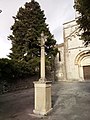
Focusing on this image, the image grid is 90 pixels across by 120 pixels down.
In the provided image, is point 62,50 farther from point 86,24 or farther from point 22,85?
point 86,24

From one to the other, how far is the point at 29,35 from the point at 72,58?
11.0m

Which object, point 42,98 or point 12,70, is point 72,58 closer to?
point 12,70

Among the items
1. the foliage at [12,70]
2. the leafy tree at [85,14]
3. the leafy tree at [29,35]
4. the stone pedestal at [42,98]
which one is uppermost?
the leafy tree at [29,35]

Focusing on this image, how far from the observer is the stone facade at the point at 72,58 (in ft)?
94.5

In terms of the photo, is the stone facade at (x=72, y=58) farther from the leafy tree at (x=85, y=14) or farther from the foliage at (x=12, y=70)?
the leafy tree at (x=85, y=14)

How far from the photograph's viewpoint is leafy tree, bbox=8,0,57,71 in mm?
21312

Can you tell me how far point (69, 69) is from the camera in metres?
29.8

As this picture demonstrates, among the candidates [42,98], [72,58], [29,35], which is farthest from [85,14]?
[72,58]

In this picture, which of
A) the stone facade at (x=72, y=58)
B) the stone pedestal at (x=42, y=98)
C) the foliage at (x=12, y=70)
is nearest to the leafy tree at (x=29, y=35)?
the foliage at (x=12, y=70)

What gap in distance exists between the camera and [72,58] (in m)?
29.6

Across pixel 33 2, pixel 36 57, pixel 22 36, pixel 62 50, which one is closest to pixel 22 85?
pixel 36 57

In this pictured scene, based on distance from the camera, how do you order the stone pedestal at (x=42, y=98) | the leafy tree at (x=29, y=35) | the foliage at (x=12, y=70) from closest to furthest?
the stone pedestal at (x=42, y=98)
the foliage at (x=12, y=70)
the leafy tree at (x=29, y=35)

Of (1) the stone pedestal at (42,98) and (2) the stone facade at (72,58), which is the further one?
(2) the stone facade at (72,58)

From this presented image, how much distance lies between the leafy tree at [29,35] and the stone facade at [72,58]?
657 centimetres
